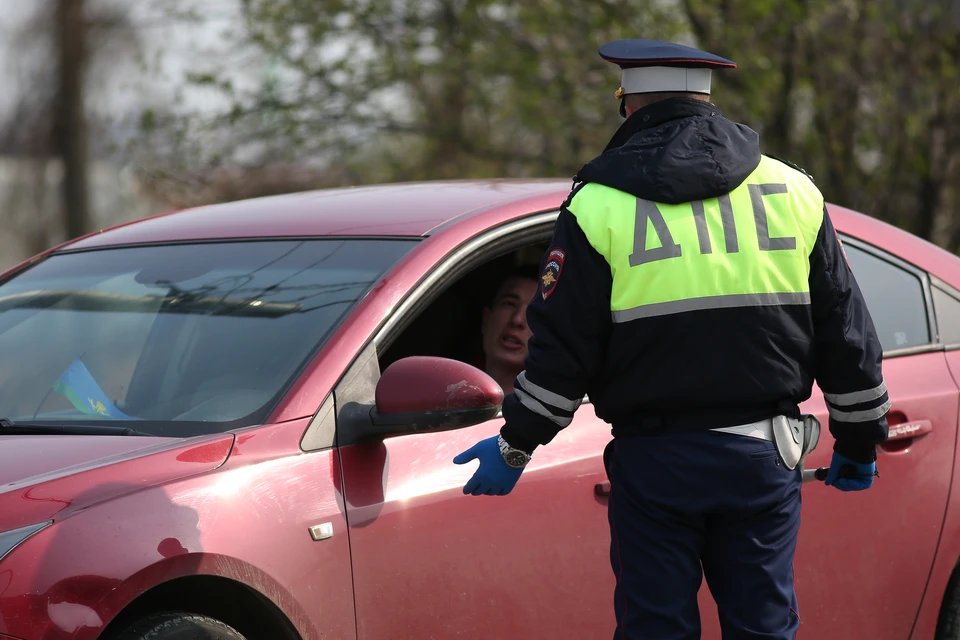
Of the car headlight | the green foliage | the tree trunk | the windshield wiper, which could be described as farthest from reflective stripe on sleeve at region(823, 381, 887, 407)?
the tree trunk

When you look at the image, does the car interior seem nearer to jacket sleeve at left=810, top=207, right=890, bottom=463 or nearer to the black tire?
jacket sleeve at left=810, top=207, right=890, bottom=463

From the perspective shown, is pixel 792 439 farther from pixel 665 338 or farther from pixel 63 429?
pixel 63 429

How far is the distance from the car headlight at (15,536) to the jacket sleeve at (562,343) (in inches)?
33.8

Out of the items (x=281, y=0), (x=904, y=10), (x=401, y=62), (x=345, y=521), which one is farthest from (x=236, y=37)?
(x=345, y=521)

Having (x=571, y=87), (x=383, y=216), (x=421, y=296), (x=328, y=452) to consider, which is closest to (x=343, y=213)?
(x=383, y=216)

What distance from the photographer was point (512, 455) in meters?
2.44

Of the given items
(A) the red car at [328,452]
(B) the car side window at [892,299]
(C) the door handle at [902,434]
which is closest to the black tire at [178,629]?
(A) the red car at [328,452]

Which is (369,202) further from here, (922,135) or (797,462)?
(922,135)

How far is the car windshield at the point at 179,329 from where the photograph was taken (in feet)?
8.86

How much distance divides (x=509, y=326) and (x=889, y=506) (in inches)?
47.2

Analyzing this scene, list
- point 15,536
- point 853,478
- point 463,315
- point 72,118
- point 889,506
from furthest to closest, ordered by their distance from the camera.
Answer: point 72,118
point 463,315
point 889,506
point 853,478
point 15,536

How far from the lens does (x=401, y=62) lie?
12719 millimetres

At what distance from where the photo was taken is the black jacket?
7.77 ft

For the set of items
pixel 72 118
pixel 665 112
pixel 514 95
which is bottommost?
pixel 72 118
